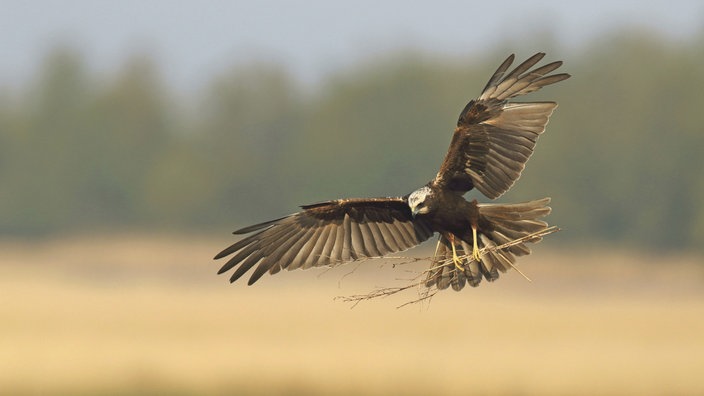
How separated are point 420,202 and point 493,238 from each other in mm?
649

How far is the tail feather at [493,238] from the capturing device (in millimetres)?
8172

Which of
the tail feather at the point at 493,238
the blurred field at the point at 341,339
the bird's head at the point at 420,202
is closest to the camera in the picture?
the bird's head at the point at 420,202

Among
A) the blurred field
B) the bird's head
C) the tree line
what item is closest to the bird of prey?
the bird's head

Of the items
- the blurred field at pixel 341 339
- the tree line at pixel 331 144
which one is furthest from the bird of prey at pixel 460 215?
the tree line at pixel 331 144

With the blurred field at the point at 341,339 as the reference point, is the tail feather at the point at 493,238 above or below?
below

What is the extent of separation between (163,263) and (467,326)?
2425 cm

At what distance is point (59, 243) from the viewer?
49656mm

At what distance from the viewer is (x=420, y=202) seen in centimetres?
791

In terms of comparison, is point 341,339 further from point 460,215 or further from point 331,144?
point 331,144

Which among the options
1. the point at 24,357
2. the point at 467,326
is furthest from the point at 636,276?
the point at 24,357

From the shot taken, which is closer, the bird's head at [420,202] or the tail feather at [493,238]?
the bird's head at [420,202]

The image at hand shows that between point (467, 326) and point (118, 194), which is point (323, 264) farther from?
point (118, 194)

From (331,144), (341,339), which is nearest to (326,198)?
(331,144)

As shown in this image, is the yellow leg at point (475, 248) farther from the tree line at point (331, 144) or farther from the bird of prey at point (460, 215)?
the tree line at point (331, 144)
